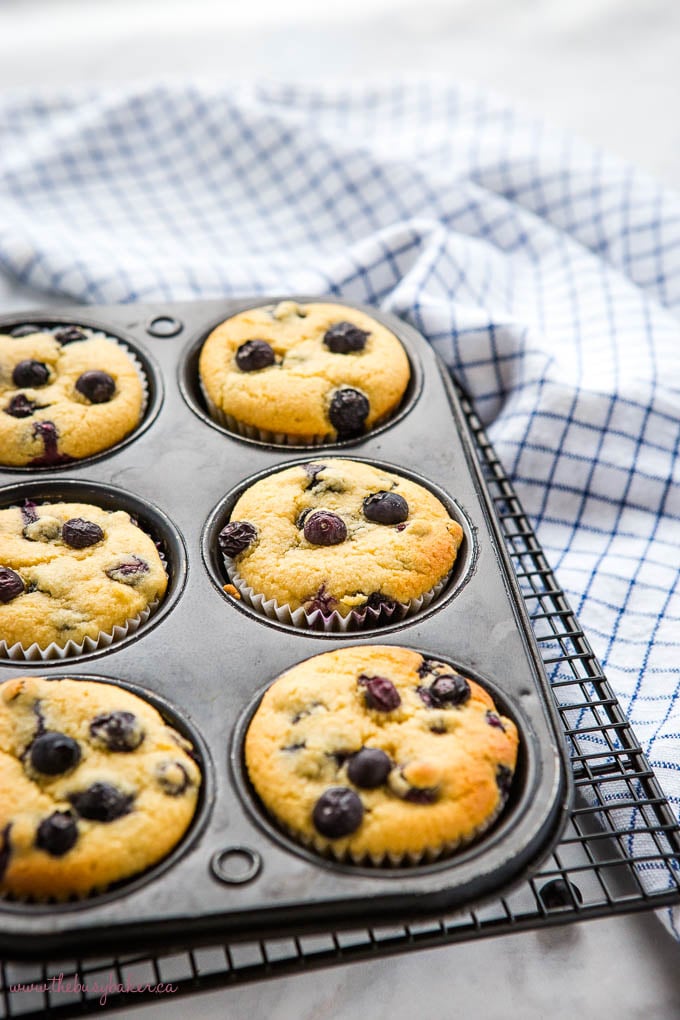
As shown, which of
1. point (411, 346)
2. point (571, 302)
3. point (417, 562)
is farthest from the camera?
point (571, 302)

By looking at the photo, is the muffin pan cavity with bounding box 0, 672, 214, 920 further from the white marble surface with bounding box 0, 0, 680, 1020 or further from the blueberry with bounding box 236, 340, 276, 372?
the white marble surface with bounding box 0, 0, 680, 1020

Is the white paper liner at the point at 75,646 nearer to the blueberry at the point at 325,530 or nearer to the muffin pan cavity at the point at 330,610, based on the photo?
the muffin pan cavity at the point at 330,610

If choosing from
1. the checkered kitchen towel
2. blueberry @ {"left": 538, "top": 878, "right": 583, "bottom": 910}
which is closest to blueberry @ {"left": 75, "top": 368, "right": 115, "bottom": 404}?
the checkered kitchen towel

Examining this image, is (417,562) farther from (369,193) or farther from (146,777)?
(369,193)

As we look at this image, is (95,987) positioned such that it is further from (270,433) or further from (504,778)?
(270,433)

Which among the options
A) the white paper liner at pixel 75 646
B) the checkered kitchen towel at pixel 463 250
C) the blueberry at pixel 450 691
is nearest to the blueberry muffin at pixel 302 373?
the checkered kitchen towel at pixel 463 250

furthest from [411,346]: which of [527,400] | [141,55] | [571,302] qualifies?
Result: [141,55]

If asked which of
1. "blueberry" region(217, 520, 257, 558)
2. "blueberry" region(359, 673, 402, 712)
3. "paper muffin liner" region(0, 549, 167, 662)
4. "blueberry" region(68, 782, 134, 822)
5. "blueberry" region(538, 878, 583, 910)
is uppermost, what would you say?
"blueberry" region(217, 520, 257, 558)
